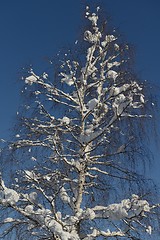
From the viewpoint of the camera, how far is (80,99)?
30.9 ft

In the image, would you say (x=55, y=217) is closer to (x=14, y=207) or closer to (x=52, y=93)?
(x=14, y=207)

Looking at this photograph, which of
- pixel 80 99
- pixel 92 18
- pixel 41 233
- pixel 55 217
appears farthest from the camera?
pixel 92 18

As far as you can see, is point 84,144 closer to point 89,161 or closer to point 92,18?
point 89,161

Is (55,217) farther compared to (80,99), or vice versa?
(80,99)

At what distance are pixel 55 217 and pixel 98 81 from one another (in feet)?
11.4

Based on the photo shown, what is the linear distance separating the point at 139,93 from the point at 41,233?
345 centimetres

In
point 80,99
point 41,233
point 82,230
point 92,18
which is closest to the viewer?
point 41,233

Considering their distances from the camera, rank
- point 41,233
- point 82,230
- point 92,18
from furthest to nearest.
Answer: point 92,18 → point 82,230 → point 41,233

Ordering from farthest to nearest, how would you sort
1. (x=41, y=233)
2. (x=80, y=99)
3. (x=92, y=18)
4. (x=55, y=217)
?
(x=92, y=18)
(x=80, y=99)
(x=41, y=233)
(x=55, y=217)

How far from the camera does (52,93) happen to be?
9.75 m

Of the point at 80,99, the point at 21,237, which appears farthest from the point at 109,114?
the point at 21,237

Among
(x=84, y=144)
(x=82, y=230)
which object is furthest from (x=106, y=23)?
(x=82, y=230)

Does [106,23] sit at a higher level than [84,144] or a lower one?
higher

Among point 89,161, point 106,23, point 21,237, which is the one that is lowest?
point 21,237
